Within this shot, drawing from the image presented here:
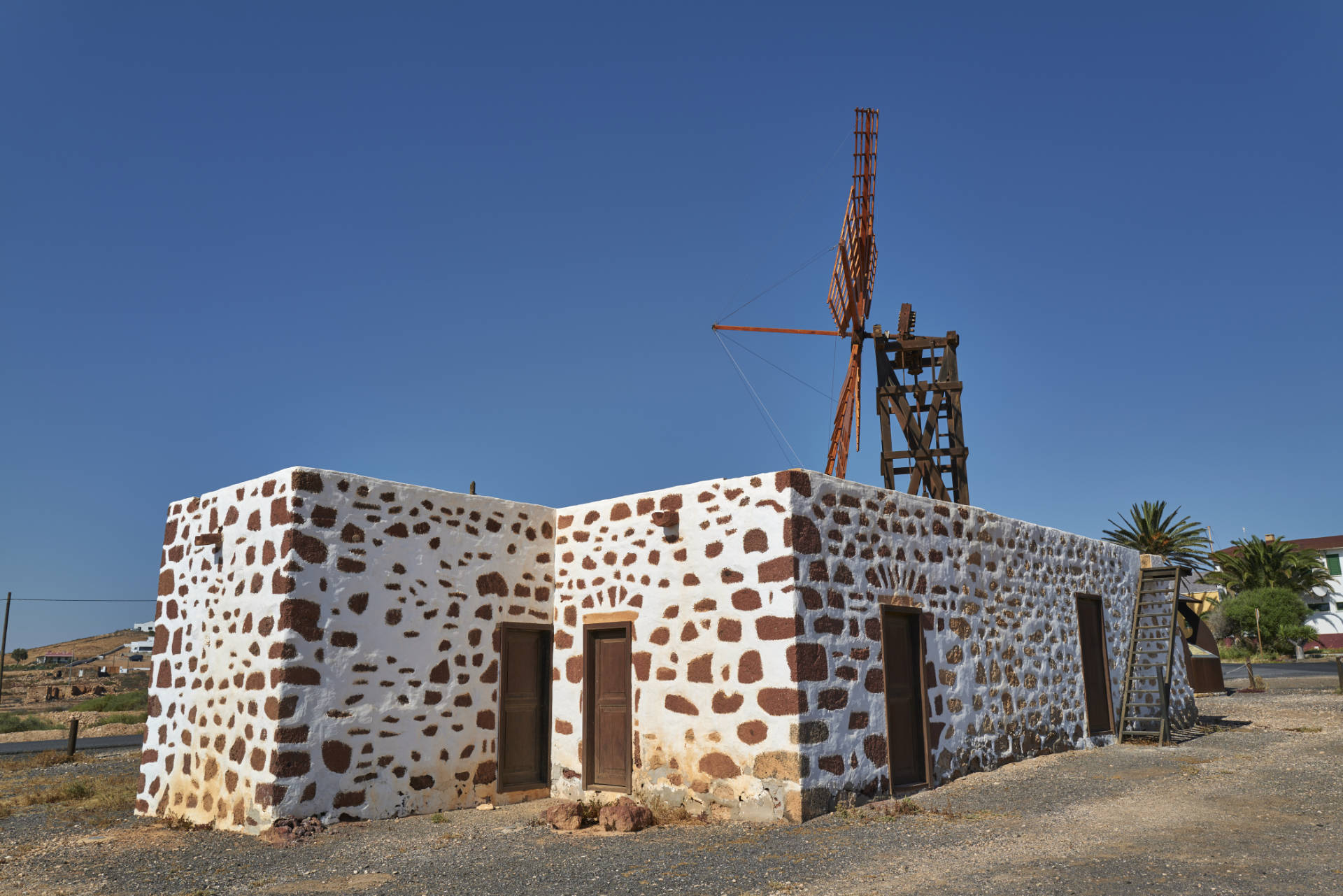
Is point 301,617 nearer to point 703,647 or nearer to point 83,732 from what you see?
point 703,647

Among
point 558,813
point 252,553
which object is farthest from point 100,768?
point 558,813

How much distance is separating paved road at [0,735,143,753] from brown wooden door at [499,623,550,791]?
1043 cm

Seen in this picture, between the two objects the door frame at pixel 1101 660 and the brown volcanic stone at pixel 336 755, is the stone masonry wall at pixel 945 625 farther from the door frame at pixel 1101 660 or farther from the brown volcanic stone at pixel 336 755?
the brown volcanic stone at pixel 336 755

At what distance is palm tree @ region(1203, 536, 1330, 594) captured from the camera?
1597 inches

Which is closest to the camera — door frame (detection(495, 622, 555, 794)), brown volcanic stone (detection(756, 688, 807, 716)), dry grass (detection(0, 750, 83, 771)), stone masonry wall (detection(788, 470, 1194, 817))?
brown volcanic stone (detection(756, 688, 807, 716))

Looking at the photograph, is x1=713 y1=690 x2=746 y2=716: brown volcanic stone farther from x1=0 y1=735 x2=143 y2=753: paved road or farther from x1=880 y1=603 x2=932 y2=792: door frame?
x1=0 y1=735 x2=143 y2=753: paved road

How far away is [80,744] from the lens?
16.8 m

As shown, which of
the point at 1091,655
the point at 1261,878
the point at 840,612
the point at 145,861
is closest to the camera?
the point at 1261,878

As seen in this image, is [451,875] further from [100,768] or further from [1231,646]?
[1231,646]

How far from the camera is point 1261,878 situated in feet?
17.2

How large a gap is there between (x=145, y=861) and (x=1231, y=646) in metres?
43.4

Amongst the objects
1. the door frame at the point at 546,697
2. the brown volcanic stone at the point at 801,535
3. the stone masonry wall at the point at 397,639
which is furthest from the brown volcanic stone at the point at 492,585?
the brown volcanic stone at the point at 801,535

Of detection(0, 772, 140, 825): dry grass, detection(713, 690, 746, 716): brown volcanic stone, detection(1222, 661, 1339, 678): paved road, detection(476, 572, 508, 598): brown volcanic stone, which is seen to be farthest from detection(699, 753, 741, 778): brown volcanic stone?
detection(1222, 661, 1339, 678): paved road

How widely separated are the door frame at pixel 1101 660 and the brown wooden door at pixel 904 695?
3.83 meters
